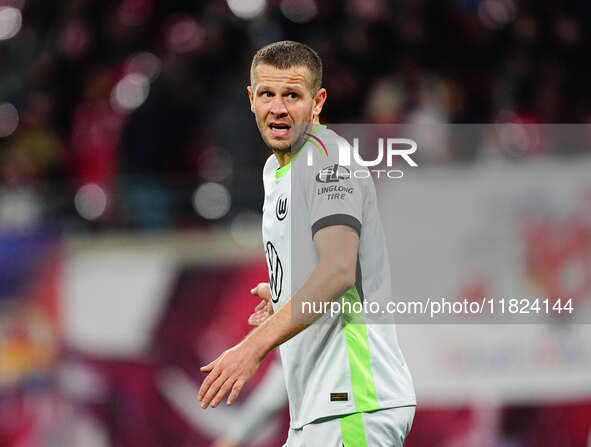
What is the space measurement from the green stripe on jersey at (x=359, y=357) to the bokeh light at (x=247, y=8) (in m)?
5.47

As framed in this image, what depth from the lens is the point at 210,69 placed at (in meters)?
8.58

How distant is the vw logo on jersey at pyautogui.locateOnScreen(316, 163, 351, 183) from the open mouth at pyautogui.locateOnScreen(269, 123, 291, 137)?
23 centimetres

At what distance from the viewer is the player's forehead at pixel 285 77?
3709 millimetres

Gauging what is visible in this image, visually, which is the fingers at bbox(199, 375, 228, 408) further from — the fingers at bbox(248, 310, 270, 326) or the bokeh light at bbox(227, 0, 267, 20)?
the bokeh light at bbox(227, 0, 267, 20)

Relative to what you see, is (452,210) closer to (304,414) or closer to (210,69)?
(210,69)

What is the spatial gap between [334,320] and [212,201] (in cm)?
394

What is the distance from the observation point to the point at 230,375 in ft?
10.8

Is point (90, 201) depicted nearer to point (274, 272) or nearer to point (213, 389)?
point (274, 272)

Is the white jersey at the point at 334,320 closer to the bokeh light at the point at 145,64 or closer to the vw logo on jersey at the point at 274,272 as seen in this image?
the vw logo on jersey at the point at 274,272

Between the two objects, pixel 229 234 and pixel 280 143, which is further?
pixel 229 234

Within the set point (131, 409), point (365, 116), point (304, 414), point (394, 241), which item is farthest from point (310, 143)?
point (131, 409)

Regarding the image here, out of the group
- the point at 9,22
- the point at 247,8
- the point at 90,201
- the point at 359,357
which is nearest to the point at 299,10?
the point at 247,8

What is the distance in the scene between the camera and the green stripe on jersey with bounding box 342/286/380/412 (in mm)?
3623

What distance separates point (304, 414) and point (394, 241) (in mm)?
3365
